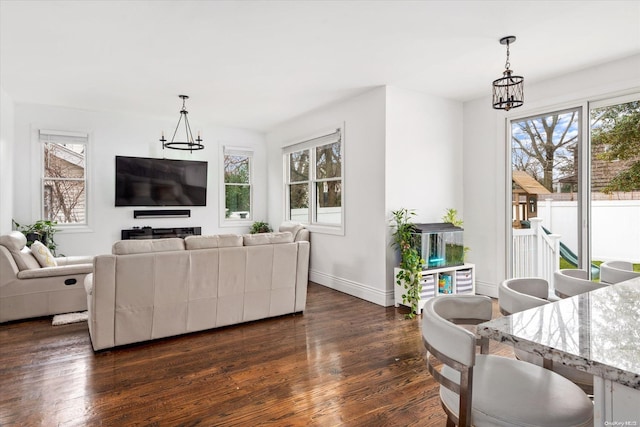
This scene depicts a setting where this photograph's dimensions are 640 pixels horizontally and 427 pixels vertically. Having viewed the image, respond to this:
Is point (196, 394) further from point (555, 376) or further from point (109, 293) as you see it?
point (555, 376)

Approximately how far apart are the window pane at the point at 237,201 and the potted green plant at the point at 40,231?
2691 millimetres

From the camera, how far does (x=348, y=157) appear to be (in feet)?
16.5

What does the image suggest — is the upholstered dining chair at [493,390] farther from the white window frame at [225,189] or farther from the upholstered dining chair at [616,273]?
the white window frame at [225,189]

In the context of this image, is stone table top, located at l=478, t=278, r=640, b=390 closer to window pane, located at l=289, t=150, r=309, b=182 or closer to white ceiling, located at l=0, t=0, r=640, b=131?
white ceiling, located at l=0, t=0, r=640, b=131

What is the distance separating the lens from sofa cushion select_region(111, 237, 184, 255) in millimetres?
3137

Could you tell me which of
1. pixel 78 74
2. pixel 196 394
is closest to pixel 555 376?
pixel 196 394

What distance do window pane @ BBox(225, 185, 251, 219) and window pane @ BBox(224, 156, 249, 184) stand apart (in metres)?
0.13

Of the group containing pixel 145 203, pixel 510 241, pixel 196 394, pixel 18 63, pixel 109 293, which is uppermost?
pixel 18 63

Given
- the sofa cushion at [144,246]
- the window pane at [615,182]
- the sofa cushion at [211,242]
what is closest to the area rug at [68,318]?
the sofa cushion at [144,246]

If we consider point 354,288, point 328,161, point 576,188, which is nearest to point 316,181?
point 328,161

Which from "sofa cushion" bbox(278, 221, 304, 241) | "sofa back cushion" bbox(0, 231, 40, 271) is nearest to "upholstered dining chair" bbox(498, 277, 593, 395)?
"sofa cushion" bbox(278, 221, 304, 241)

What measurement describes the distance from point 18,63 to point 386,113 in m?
3.91

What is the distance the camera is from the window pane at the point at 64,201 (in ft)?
18.6

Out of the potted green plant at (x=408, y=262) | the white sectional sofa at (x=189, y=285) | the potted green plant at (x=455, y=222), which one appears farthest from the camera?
the potted green plant at (x=455, y=222)
